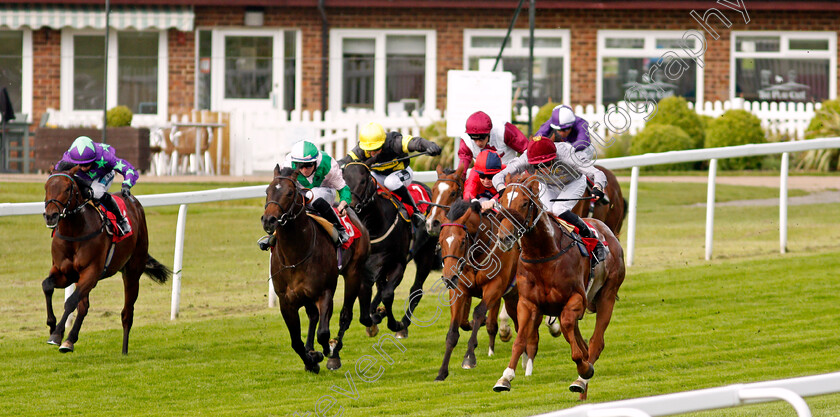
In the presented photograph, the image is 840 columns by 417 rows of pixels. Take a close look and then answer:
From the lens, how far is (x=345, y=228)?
8.74 m

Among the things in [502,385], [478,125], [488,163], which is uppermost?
[478,125]

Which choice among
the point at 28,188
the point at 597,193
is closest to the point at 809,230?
the point at 597,193

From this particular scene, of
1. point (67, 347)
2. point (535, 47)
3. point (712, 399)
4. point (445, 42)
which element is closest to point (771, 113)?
point (535, 47)

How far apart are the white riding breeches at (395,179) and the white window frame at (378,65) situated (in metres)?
9.65

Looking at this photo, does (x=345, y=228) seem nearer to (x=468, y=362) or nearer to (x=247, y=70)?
(x=468, y=362)

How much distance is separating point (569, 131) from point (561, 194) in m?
1.16

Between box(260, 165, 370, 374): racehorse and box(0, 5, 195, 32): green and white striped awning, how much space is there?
561 inches

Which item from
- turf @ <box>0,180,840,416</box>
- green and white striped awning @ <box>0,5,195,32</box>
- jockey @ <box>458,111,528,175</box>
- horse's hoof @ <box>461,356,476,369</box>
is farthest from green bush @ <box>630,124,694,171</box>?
horse's hoof @ <box>461,356,476,369</box>

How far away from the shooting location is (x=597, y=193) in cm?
945

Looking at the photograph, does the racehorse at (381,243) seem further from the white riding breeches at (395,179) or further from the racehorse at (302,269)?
the racehorse at (302,269)

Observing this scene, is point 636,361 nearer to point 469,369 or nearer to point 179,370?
point 469,369

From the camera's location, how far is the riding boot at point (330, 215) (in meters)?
8.67

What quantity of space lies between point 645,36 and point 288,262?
623 inches

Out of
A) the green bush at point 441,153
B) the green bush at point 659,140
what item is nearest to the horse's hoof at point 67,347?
the green bush at point 441,153
